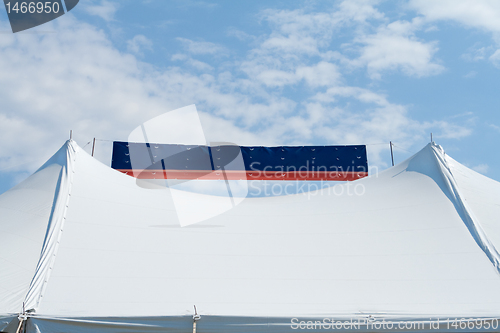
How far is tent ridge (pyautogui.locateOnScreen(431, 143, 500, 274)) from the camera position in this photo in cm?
339

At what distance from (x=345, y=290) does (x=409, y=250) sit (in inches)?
29.4

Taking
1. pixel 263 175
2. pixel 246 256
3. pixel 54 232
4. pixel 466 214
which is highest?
pixel 263 175

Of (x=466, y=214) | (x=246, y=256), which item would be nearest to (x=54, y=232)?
(x=246, y=256)

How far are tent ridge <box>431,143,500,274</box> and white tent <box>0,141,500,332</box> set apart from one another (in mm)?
12

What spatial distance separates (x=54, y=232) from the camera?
3484 mm

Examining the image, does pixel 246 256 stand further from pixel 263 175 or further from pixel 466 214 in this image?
pixel 263 175

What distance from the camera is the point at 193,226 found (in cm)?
402

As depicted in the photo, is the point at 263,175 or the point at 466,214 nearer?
the point at 466,214

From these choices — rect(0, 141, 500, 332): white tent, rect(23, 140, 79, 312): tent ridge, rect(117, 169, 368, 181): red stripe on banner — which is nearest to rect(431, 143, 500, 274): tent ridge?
rect(0, 141, 500, 332): white tent

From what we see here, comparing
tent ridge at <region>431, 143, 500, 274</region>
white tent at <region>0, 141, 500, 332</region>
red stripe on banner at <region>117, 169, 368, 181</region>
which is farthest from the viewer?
red stripe on banner at <region>117, 169, 368, 181</region>

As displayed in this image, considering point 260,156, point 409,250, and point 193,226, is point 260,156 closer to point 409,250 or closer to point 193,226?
point 193,226

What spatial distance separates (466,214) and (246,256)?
1983 millimetres

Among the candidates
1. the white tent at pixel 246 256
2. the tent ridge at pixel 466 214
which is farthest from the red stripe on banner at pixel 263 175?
the tent ridge at pixel 466 214

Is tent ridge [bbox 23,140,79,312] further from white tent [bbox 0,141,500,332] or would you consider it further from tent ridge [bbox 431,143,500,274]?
tent ridge [bbox 431,143,500,274]
